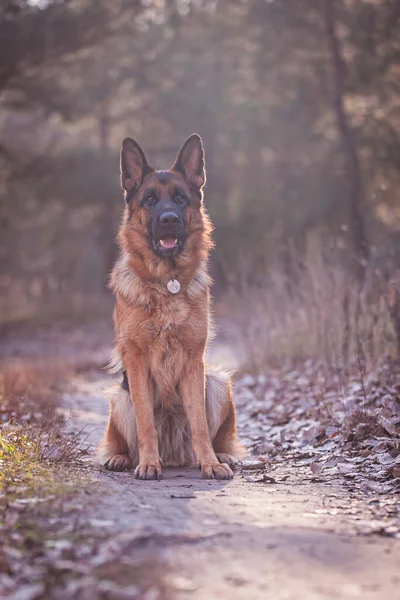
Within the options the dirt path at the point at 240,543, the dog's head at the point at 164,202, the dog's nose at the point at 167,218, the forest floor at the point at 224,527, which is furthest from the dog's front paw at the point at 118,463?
the dog's nose at the point at 167,218

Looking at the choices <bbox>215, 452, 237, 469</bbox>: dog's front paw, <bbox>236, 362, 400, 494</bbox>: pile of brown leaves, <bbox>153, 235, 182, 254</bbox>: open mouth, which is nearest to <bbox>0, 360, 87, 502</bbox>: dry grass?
<bbox>215, 452, 237, 469</bbox>: dog's front paw

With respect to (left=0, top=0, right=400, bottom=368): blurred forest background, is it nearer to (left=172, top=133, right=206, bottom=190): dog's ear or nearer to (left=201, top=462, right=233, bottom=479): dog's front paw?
(left=172, top=133, right=206, bottom=190): dog's ear

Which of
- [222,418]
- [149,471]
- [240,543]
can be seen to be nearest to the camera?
[240,543]

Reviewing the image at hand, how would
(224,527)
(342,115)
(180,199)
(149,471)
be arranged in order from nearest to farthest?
(224,527)
(149,471)
(180,199)
(342,115)

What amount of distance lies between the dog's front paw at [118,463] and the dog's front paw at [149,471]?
0.45 meters

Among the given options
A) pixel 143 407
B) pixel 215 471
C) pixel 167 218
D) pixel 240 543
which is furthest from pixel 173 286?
pixel 240 543

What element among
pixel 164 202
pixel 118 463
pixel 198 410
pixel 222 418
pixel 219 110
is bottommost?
pixel 118 463

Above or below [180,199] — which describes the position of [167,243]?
below

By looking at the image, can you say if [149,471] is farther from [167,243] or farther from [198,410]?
[167,243]

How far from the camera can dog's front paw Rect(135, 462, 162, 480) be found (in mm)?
4914

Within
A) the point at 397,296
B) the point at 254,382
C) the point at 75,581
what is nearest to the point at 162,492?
the point at 75,581

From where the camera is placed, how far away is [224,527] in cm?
353

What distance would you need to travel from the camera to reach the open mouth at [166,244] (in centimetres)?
544

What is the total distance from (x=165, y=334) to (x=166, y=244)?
0.76 metres
